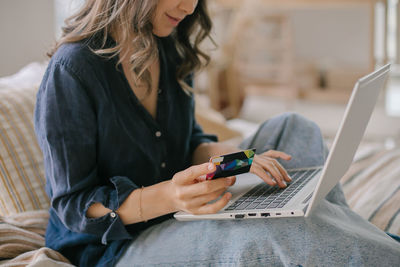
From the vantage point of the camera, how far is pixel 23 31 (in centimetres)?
175

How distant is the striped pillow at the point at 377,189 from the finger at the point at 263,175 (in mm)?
431

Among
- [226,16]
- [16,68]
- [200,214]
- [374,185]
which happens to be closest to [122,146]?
[200,214]

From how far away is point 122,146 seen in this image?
997 mm

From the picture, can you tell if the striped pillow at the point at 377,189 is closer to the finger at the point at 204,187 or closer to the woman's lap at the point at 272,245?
the woman's lap at the point at 272,245

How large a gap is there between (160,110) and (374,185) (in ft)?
2.32

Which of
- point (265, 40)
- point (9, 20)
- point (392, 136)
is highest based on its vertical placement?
point (9, 20)

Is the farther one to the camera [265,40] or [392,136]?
[265,40]

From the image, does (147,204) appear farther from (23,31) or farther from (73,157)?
(23,31)

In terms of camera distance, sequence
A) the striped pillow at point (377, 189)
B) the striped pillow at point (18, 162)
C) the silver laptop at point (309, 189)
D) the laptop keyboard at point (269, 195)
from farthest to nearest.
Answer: the striped pillow at point (377, 189)
the striped pillow at point (18, 162)
the laptop keyboard at point (269, 195)
the silver laptop at point (309, 189)

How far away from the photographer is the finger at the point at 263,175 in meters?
0.94

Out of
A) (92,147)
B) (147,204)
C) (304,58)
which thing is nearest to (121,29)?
(92,147)

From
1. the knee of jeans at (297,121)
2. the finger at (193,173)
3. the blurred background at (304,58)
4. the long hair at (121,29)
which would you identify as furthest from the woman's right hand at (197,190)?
the blurred background at (304,58)

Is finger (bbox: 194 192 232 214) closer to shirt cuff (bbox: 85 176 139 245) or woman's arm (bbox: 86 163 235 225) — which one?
woman's arm (bbox: 86 163 235 225)

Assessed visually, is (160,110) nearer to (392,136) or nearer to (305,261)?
(305,261)
